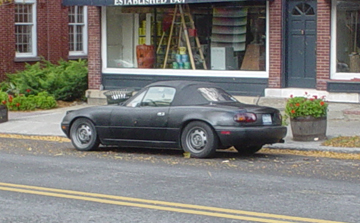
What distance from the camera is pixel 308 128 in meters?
13.6

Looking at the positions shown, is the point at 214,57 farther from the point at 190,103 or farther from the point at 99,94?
the point at 190,103

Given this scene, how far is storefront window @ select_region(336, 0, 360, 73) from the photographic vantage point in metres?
17.7

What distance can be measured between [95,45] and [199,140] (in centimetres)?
1053

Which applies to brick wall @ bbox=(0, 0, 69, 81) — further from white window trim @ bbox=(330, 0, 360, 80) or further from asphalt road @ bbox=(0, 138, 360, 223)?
asphalt road @ bbox=(0, 138, 360, 223)

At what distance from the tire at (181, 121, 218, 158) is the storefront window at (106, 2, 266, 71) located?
24.7 ft

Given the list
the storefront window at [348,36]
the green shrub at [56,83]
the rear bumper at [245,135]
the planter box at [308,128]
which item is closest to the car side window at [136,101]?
the rear bumper at [245,135]

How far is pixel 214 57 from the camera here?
64.7ft

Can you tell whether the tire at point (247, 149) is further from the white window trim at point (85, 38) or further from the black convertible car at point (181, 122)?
the white window trim at point (85, 38)

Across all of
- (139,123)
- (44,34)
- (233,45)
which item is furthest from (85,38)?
(139,123)

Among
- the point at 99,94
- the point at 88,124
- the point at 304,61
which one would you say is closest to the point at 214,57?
the point at 304,61

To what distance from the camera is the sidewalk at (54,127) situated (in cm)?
1317

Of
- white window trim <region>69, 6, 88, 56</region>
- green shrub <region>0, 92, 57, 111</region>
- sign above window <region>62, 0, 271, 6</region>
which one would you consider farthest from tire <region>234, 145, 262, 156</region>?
white window trim <region>69, 6, 88, 56</region>

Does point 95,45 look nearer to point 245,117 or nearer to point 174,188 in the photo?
point 245,117

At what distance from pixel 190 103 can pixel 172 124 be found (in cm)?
49
